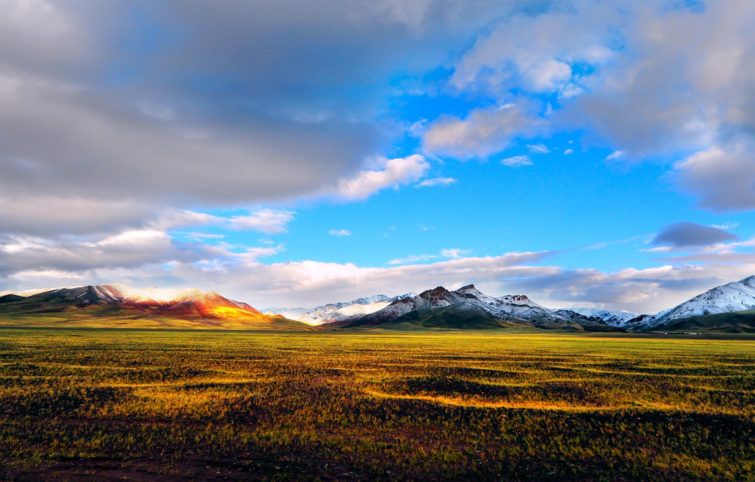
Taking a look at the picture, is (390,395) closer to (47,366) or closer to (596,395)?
(596,395)

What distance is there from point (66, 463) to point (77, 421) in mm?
5956

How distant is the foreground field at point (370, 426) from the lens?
1329 centimetres

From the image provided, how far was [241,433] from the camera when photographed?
16812mm

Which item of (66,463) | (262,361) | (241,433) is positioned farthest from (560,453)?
(262,361)

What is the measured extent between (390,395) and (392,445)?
29.7 feet

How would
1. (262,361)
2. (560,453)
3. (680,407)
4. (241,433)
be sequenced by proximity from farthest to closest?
(262,361) < (680,407) < (241,433) < (560,453)

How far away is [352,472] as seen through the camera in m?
13.0

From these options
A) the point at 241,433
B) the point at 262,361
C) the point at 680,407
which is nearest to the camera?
the point at 241,433

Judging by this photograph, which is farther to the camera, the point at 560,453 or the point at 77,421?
the point at 77,421

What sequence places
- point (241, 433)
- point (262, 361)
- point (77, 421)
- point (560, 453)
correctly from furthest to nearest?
point (262, 361)
point (77, 421)
point (241, 433)
point (560, 453)

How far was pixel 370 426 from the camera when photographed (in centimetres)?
1808

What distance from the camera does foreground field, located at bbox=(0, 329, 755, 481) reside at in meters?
13.3

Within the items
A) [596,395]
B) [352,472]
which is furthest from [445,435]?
[596,395]

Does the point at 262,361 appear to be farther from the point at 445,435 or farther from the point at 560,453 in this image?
the point at 560,453
